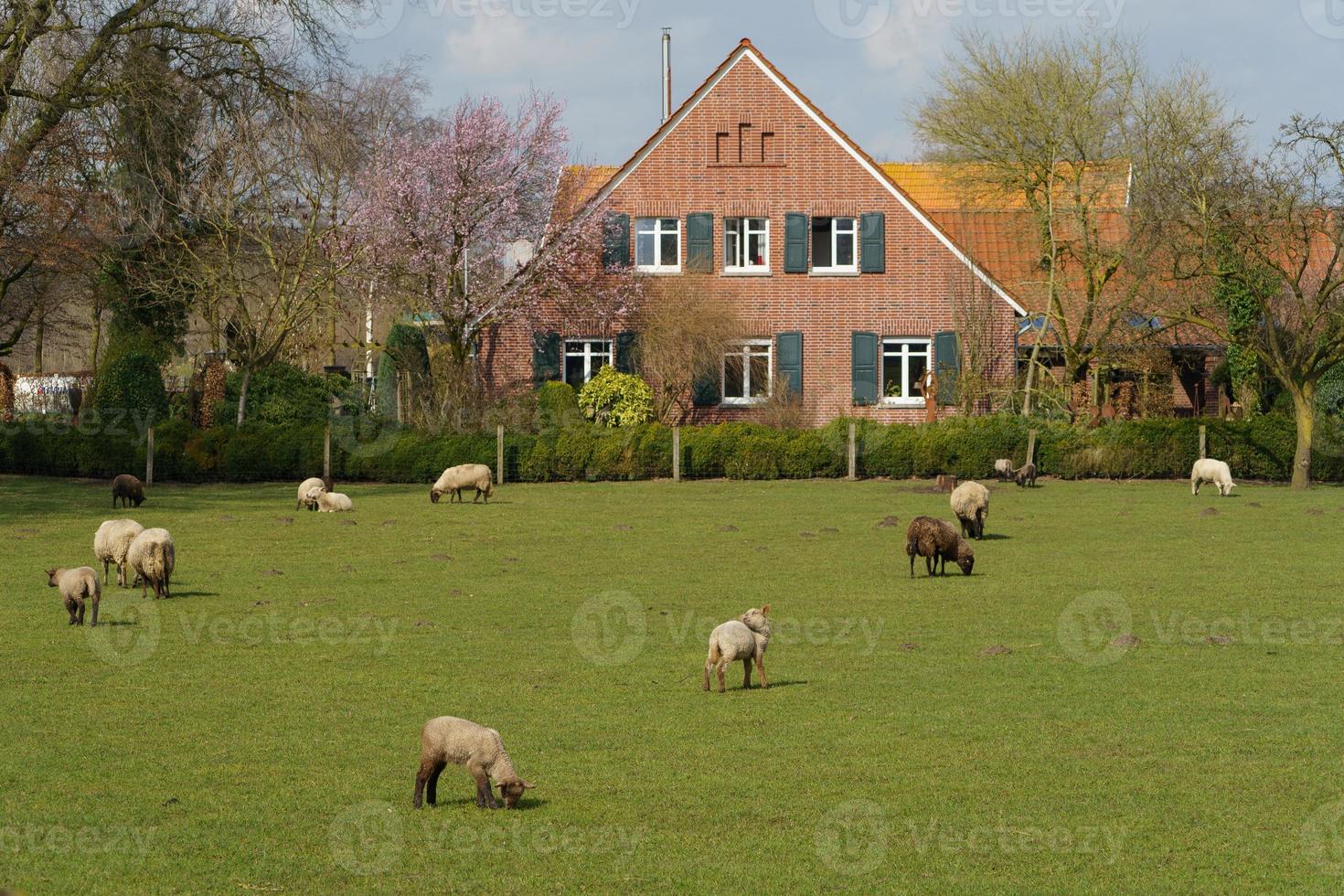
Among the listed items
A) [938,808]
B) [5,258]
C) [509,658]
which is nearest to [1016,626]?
[509,658]

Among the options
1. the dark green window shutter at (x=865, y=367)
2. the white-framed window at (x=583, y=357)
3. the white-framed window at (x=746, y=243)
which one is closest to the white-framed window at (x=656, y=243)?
the white-framed window at (x=746, y=243)

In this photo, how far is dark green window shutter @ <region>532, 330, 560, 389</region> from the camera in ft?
167

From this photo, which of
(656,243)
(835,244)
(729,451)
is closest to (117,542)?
(729,451)

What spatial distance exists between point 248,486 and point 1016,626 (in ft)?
90.0

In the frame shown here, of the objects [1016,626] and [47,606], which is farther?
[47,606]

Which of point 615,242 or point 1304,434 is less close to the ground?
point 615,242

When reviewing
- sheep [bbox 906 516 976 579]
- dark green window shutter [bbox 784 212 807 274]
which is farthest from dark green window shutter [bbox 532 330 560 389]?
sheep [bbox 906 516 976 579]

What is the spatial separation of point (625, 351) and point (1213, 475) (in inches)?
780

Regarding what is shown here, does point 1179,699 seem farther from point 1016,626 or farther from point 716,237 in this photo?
point 716,237

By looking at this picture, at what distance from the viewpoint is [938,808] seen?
402 inches

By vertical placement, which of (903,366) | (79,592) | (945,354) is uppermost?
(945,354)

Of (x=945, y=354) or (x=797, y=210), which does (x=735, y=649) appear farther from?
(x=797, y=210)

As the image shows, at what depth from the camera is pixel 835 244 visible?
51594 mm

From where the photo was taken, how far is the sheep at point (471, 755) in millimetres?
9930
